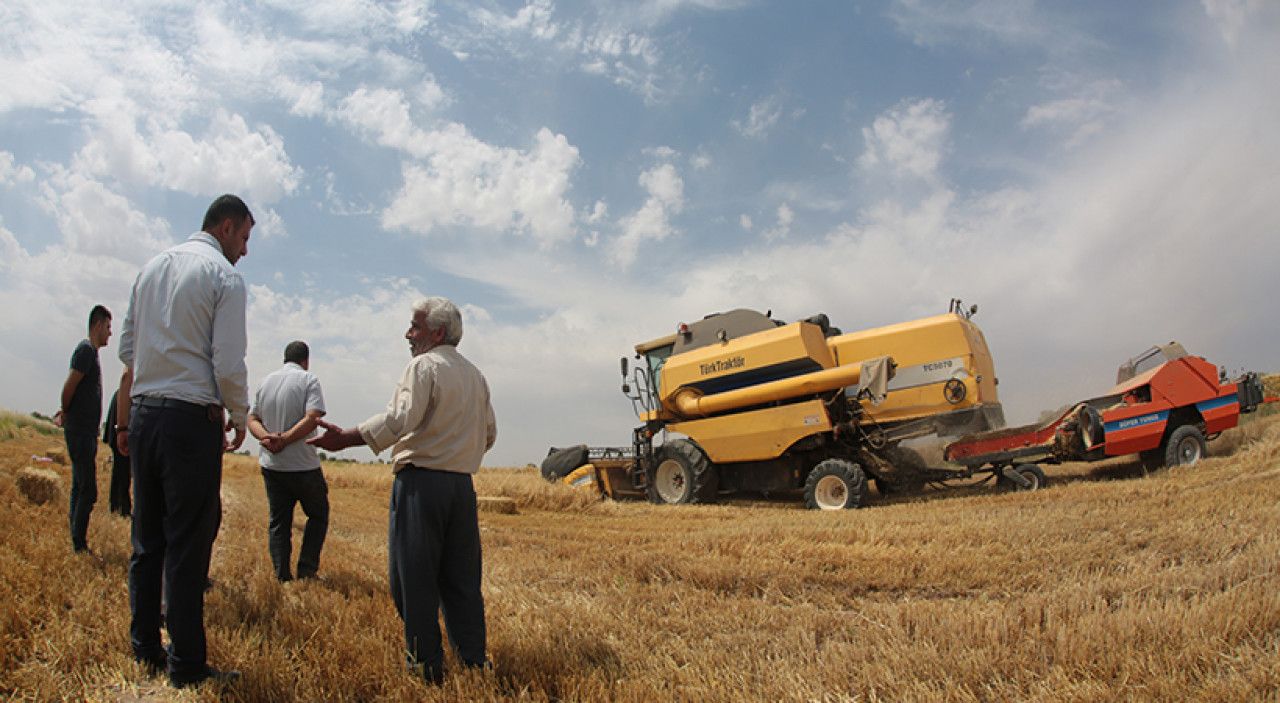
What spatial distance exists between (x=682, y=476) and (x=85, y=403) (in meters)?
8.48

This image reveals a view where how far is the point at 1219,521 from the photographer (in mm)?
5484

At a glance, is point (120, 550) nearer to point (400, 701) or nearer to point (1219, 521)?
point (400, 701)

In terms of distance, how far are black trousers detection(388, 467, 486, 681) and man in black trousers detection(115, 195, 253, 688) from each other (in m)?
0.71

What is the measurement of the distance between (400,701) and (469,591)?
0.53 metres

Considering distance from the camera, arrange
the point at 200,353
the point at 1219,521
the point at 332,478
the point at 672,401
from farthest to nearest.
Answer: the point at 332,478
the point at 672,401
the point at 1219,521
the point at 200,353

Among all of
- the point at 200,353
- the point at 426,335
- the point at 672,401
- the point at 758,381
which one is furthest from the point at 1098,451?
the point at 200,353

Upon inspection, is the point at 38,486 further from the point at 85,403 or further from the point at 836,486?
the point at 836,486

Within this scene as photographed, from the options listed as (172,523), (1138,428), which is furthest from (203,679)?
(1138,428)

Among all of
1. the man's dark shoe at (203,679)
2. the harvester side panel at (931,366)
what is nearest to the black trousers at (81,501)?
the man's dark shoe at (203,679)

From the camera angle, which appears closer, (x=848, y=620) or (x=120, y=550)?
(x=848, y=620)

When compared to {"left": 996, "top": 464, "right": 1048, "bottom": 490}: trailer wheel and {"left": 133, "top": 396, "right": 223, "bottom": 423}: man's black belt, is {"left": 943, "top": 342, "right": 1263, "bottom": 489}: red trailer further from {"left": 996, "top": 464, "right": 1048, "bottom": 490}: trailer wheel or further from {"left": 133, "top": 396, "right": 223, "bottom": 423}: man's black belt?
{"left": 133, "top": 396, "right": 223, "bottom": 423}: man's black belt

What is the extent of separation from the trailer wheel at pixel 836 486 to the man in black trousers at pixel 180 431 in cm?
801

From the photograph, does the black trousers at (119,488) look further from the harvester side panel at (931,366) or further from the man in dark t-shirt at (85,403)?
the harvester side panel at (931,366)

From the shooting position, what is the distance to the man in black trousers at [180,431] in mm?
2793
